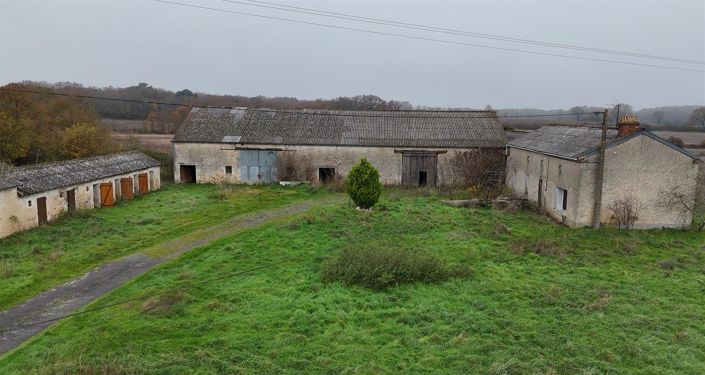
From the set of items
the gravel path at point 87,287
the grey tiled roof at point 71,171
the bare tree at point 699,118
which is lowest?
the gravel path at point 87,287

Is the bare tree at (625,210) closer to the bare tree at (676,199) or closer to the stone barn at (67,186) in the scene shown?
the bare tree at (676,199)

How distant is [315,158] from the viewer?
2833 centimetres

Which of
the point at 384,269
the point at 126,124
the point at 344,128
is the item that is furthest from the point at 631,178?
the point at 126,124

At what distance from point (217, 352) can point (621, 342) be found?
7.38 m

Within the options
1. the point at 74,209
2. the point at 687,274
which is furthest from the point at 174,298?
the point at 687,274

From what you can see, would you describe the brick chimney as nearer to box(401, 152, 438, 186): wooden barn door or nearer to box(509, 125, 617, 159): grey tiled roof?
box(509, 125, 617, 159): grey tiled roof

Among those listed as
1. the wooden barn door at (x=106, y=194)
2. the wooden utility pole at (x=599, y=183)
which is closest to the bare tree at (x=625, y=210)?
the wooden utility pole at (x=599, y=183)

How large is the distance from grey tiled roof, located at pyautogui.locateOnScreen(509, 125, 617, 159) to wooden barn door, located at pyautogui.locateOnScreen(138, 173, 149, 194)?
793 inches

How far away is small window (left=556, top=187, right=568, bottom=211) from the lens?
61.7 ft

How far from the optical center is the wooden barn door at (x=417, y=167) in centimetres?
2800

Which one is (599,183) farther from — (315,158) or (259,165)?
(259,165)

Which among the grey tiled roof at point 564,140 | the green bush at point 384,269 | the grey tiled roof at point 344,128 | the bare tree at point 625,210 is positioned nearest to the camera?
the green bush at point 384,269

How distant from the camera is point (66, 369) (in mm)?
7367

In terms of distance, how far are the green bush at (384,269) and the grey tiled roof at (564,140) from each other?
9.21m
